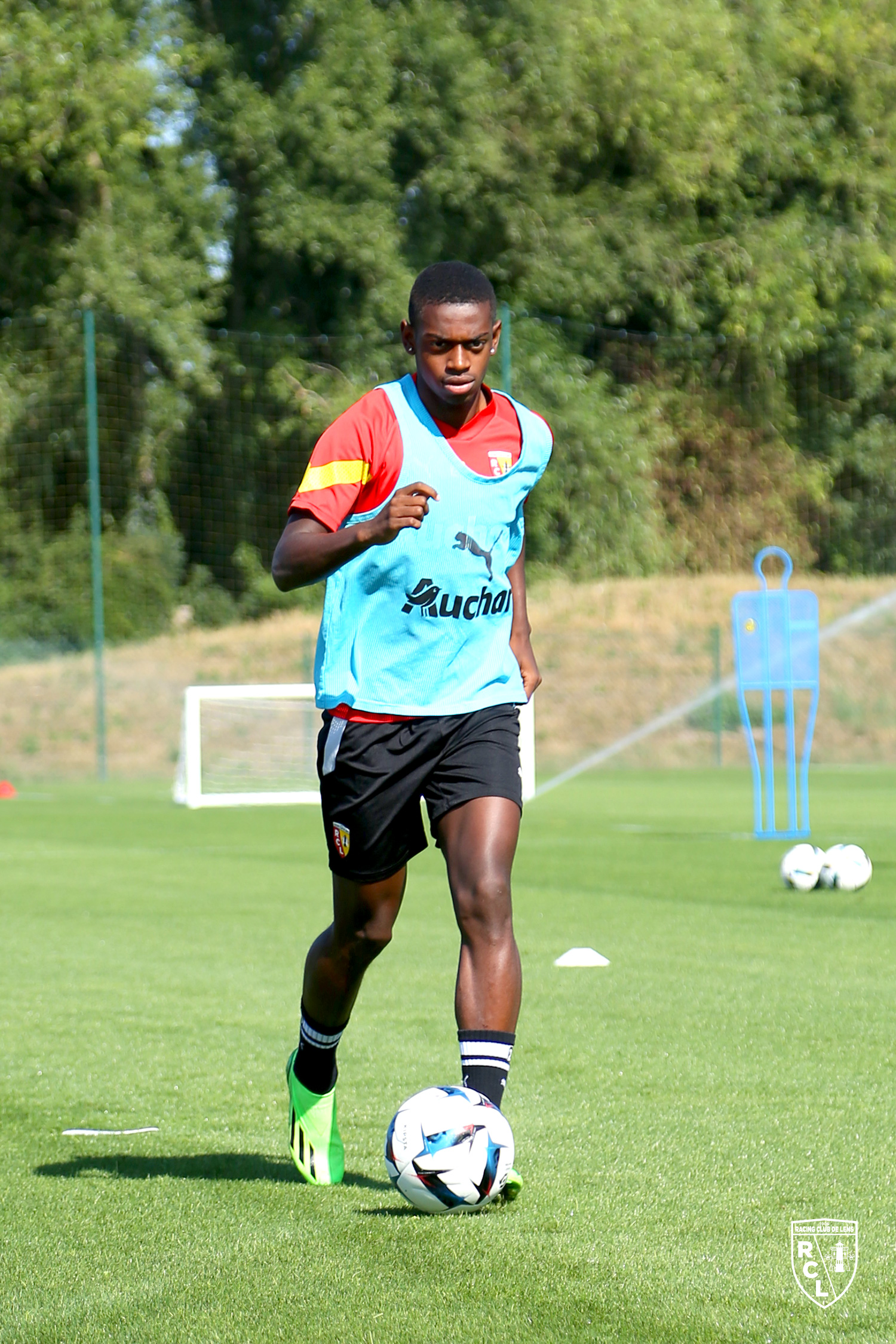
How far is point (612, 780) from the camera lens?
2375 centimetres

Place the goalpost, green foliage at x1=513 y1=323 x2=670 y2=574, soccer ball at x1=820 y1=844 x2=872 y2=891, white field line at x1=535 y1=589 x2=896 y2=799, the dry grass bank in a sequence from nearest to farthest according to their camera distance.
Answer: soccer ball at x1=820 y1=844 x2=872 y2=891
the goalpost
white field line at x1=535 y1=589 x2=896 y2=799
the dry grass bank
green foliage at x1=513 y1=323 x2=670 y2=574

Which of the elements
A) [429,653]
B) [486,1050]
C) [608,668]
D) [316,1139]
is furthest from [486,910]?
[608,668]

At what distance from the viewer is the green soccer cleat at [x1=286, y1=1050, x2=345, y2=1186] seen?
3961 millimetres

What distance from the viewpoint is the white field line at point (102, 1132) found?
4488 mm

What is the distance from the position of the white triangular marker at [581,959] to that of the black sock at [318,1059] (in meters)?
3.16

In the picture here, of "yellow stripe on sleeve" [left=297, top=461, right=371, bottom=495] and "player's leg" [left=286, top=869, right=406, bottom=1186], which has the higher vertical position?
"yellow stripe on sleeve" [left=297, top=461, right=371, bottom=495]

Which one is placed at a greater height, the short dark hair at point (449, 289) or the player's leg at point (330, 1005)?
the short dark hair at point (449, 289)

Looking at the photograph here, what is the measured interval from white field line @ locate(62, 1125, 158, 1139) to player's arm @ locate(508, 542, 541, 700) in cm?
147

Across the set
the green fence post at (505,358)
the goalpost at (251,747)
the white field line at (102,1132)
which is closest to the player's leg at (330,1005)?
the white field line at (102,1132)

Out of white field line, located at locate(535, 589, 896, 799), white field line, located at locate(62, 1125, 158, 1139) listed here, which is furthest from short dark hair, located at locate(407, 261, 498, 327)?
white field line, located at locate(535, 589, 896, 799)

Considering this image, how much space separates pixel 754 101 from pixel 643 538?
11.2 m

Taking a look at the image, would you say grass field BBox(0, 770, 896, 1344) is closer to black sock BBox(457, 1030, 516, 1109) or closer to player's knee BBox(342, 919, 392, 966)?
black sock BBox(457, 1030, 516, 1109)

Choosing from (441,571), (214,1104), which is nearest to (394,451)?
(441,571)

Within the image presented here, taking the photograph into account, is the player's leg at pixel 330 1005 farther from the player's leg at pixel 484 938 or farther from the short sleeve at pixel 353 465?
the short sleeve at pixel 353 465
